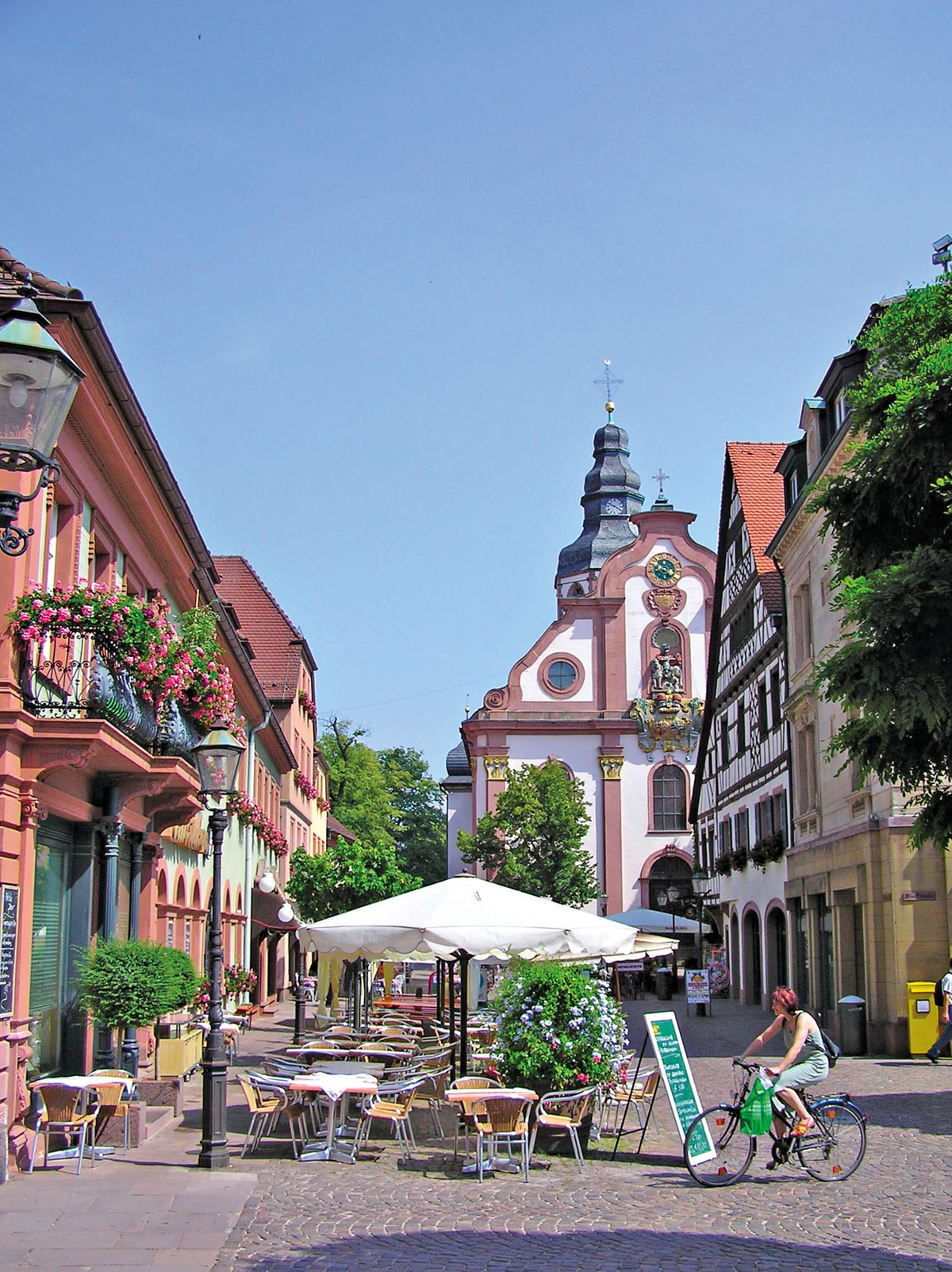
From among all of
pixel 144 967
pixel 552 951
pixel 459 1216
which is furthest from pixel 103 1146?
pixel 552 951

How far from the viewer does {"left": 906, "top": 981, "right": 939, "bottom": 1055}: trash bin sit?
2194cm

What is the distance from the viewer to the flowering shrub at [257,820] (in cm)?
2825

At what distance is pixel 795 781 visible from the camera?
2992 centimetres

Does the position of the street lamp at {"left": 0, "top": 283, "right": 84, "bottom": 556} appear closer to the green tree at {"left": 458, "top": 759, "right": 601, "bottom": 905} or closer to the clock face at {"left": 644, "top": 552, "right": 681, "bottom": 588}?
the green tree at {"left": 458, "top": 759, "right": 601, "bottom": 905}

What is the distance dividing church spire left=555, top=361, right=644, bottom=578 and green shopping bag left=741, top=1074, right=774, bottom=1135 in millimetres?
61895

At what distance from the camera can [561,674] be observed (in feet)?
192

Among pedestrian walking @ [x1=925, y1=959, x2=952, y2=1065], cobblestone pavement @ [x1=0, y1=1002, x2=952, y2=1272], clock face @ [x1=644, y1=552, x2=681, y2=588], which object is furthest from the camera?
clock face @ [x1=644, y1=552, x2=681, y2=588]

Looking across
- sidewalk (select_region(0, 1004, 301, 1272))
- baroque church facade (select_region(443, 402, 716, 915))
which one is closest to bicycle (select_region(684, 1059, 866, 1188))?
sidewalk (select_region(0, 1004, 301, 1272))

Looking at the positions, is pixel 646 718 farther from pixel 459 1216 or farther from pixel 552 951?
pixel 459 1216

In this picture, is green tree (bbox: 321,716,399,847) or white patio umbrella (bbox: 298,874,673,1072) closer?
white patio umbrella (bbox: 298,874,673,1072)

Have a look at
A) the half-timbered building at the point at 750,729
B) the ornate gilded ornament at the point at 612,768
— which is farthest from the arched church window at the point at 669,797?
the half-timbered building at the point at 750,729

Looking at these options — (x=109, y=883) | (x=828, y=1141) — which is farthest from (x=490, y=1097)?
(x=109, y=883)

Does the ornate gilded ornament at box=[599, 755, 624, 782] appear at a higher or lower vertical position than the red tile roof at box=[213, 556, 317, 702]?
lower

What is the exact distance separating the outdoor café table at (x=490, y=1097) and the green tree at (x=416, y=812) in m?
68.1
